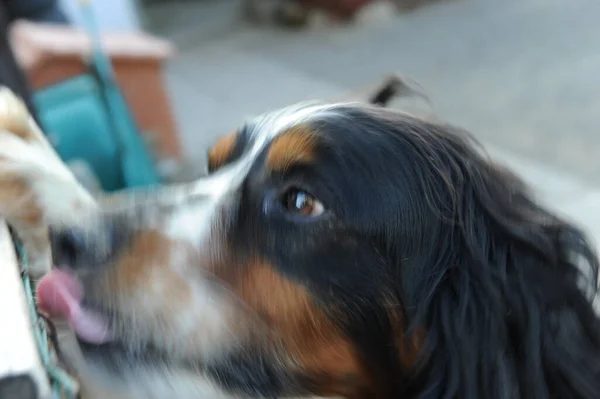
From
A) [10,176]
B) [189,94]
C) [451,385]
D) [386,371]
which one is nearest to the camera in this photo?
[10,176]

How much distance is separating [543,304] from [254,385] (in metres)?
0.55

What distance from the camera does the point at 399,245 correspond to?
1.33 metres

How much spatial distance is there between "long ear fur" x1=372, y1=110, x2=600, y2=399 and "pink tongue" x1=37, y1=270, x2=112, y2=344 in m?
0.56

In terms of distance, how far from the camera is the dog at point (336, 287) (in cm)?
125

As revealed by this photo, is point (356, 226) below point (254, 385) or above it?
above

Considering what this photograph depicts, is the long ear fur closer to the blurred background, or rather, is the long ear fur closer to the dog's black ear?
the dog's black ear

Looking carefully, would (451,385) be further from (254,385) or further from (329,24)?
(329,24)

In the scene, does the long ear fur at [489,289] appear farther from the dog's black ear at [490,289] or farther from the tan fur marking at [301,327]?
the tan fur marking at [301,327]

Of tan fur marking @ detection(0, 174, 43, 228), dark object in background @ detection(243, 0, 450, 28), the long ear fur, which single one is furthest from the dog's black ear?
dark object in background @ detection(243, 0, 450, 28)

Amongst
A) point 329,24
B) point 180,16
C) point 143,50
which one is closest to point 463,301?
point 143,50

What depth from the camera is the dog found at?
49.3 inches

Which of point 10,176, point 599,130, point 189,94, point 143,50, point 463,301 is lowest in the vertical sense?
point 189,94

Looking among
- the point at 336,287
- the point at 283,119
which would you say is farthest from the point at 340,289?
the point at 283,119

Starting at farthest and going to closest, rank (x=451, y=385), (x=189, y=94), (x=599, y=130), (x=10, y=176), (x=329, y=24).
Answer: (x=329, y=24) < (x=189, y=94) < (x=599, y=130) < (x=451, y=385) < (x=10, y=176)
